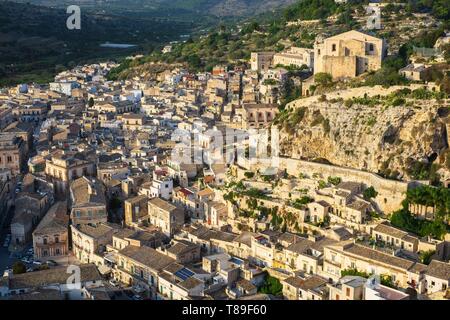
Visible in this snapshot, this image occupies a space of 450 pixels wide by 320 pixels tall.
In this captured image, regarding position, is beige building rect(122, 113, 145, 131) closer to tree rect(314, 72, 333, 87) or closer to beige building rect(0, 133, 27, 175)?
beige building rect(0, 133, 27, 175)

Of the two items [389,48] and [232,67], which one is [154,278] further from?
[232,67]

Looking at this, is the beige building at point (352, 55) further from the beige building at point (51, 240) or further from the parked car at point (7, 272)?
the parked car at point (7, 272)

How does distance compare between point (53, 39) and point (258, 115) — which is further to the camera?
point (53, 39)

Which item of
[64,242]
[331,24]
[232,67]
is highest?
[331,24]

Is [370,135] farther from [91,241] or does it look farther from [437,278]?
[91,241]

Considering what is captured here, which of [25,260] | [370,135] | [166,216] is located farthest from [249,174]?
[25,260]

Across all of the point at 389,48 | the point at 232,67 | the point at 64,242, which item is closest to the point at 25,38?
the point at 232,67

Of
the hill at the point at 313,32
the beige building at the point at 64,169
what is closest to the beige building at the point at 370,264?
the hill at the point at 313,32

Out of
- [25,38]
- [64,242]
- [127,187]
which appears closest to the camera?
[64,242]
